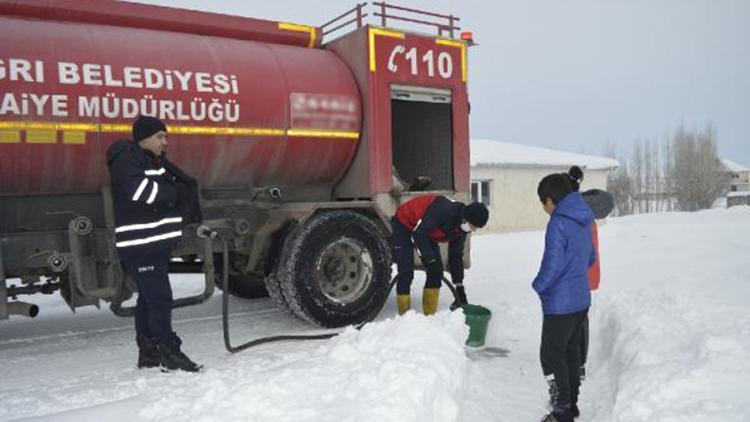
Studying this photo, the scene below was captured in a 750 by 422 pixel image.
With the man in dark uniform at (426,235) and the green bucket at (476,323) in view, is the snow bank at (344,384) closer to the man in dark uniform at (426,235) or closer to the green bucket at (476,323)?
the green bucket at (476,323)

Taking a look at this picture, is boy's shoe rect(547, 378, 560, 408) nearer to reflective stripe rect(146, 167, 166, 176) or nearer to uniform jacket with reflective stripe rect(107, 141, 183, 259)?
uniform jacket with reflective stripe rect(107, 141, 183, 259)

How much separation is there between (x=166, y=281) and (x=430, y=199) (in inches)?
107

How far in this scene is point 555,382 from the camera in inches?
144

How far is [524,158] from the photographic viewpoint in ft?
66.9

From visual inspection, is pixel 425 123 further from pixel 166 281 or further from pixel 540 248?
pixel 540 248

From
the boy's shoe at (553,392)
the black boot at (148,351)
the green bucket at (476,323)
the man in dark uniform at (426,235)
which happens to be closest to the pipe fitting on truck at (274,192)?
the man in dark uniform at (426,235)

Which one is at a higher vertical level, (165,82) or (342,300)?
(165,82)

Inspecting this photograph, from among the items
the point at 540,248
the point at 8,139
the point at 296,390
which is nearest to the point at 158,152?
the point at 8,139

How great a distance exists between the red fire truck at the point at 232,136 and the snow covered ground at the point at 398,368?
0.60 m

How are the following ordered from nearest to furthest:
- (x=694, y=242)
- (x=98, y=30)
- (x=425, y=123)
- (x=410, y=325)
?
(x=410, y=325)
(x=98, y=30)
(x=425, y=123)
(x=694, y=242)

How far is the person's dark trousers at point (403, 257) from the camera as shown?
19.8 ft

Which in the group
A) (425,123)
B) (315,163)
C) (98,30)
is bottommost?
(315,163)

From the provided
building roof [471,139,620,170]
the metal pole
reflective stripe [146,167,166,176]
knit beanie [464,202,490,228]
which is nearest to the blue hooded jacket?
knit beanie [464,202,490,228]

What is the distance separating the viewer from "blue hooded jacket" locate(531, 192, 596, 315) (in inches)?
138
